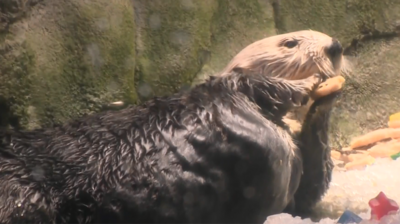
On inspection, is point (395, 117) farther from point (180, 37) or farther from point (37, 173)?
point (37, 173)

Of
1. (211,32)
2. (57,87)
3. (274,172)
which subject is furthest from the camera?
(211,32)

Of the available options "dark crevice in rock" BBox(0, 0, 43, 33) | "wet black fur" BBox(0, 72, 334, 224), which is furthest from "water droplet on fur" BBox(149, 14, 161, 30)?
"wet black fur" BBox(0, 72, 334, 224)

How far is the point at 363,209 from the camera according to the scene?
2791 millimetres

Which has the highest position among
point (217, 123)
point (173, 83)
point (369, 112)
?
point (217, 123)

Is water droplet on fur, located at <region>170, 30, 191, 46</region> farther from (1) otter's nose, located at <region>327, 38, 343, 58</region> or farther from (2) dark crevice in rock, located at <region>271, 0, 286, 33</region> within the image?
(1) otter's nose, located at <region>327, 38, 343, 58</region>

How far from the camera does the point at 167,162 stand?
2.34 meters

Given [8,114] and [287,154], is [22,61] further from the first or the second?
[287,154]

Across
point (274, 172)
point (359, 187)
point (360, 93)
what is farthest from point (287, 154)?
point (360, 93)

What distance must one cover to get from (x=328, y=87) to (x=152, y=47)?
134 cm

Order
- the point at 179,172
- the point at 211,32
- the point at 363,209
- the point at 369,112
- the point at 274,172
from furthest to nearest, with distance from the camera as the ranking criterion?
the point at 369,112 < the point at 211,32 < the point at 363,209 < the point at 274,172 < the point at 179,172

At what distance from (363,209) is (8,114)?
1.81 m

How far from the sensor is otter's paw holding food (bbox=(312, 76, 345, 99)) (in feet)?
9.19

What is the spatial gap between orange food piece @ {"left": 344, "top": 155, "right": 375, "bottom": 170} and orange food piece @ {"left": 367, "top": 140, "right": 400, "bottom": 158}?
0.12 meters

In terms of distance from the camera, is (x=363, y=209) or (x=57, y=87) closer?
(x=363, y=209)
